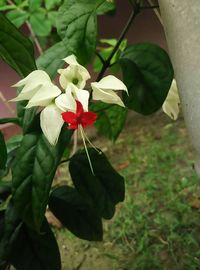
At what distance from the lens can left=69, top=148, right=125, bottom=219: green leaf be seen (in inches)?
34.9

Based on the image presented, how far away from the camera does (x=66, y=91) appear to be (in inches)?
24.2

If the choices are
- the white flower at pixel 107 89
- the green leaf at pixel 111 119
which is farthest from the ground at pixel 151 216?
the white flower at pixel 107 89

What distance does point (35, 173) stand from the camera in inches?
28.0

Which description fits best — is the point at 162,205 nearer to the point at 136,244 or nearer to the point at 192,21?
the point at 136,244

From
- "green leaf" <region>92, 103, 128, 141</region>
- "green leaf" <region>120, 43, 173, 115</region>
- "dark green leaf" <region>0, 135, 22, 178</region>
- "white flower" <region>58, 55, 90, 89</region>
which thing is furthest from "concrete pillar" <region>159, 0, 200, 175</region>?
"dark green leaf" <region>0, 135, 22, 178</region>

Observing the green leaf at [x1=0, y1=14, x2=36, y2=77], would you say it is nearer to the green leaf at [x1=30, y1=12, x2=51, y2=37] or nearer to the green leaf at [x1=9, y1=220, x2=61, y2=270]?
the green leaf at [x1=9, y1=220, x2=61, y2=270]

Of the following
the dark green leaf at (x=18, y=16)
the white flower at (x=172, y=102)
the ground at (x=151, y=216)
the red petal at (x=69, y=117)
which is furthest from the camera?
the dark green leaf at (x=18, y=16)

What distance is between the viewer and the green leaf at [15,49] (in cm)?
64

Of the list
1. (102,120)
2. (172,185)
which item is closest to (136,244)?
(172,185)

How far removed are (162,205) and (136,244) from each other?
19 cm

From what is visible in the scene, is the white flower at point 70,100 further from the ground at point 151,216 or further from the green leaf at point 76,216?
the ground at point 151,216

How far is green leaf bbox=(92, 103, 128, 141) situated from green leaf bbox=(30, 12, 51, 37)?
0.48m

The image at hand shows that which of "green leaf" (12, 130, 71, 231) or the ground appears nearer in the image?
"green leaf" (12, 130, 71, 231)

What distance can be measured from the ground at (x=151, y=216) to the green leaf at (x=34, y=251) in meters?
0.29
